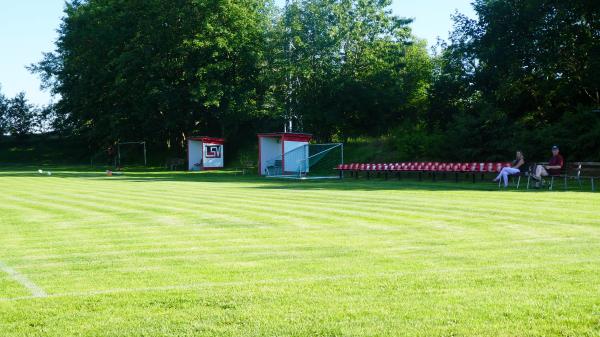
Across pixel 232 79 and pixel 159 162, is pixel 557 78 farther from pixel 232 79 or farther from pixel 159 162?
pixel 159 162

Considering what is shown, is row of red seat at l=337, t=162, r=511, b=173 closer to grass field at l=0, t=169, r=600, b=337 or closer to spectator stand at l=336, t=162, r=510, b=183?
spectator stand at l=336, t=162, r=510, b=183

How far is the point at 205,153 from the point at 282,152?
13608 millimetres

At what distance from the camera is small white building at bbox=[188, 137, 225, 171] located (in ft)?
164

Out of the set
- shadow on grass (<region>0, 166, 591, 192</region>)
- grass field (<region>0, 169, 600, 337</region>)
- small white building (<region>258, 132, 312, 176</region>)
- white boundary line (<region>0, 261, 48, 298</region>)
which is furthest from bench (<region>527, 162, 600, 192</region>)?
white boundary line (<region>0, 261, 48, 298</region>)

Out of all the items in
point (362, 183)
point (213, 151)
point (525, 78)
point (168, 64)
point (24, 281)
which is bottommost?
point (24, 281)

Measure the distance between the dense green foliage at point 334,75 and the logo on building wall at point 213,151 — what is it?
2951mm

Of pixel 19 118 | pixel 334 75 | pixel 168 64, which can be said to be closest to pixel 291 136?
pixel 334 75

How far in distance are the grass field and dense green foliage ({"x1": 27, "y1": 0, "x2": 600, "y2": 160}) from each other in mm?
→ 18209

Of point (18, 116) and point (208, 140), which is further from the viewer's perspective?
point (18, 116)

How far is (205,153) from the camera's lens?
49.9m

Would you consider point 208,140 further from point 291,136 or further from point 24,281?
point 24,281

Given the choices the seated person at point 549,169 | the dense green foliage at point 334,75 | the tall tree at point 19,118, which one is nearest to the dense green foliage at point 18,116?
the tall tree at point 19,118

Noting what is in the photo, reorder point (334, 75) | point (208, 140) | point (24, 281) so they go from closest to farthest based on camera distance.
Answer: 1. point (24, 281)
2. point (334, 75)
3. point (208, 140)

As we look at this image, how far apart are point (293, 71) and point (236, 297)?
42.1 m
